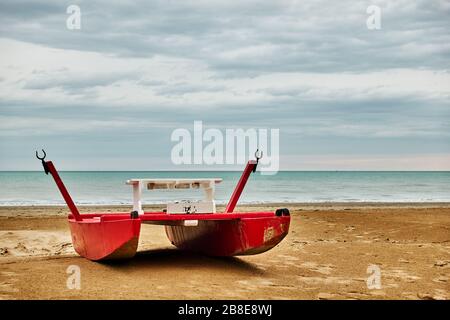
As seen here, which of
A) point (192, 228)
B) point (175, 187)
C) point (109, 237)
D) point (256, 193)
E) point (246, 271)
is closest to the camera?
point (109, 237)

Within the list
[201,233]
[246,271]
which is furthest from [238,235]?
[201,233]

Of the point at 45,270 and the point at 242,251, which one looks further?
the point at 242,251

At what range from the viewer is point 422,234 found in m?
12.9

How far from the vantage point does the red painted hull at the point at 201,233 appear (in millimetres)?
7508

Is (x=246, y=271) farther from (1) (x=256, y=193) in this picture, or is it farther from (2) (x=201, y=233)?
(1) (x=256, y=193)

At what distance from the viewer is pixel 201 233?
347 inches

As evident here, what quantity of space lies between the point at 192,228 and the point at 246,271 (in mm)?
1248

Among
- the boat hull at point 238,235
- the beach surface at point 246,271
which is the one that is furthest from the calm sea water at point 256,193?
the boat hull at point 238,235

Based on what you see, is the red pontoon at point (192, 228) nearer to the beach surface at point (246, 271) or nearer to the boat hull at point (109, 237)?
the boat hull at point (109, 237)

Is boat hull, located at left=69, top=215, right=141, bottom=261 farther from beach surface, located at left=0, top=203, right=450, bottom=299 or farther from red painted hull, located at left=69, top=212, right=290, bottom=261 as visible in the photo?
beach surface, located at left=0, top=203, right=450, bottom=299

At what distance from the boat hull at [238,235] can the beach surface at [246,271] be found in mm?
211
